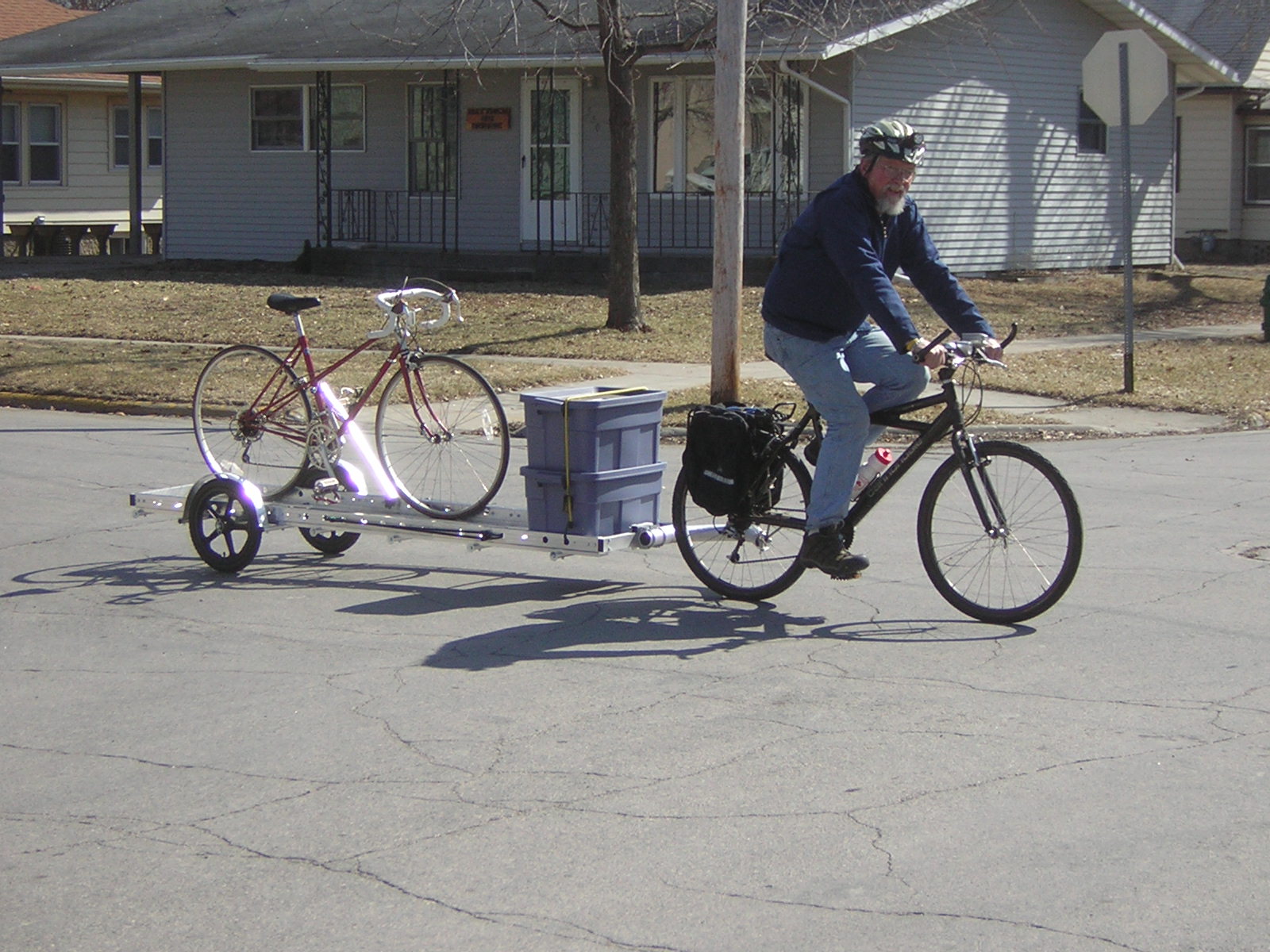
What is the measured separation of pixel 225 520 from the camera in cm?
767

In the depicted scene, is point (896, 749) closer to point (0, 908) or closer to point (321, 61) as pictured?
point (0, 908)

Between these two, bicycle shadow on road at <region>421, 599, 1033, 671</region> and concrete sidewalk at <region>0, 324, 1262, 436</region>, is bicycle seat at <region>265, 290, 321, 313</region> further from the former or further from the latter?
concrete sidewalk at <region>0, 324, 1262, 436</region>

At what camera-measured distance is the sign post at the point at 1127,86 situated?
13.5 m

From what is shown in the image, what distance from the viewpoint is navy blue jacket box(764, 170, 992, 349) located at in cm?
633

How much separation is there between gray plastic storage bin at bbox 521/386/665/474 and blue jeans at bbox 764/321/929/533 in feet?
2.70

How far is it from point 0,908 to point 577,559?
173 inches

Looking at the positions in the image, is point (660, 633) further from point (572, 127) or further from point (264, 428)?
point (572, 127)

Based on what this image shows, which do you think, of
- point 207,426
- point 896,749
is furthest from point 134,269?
point 896,749

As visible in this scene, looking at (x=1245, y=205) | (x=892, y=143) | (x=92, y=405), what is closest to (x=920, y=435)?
(x=892, y=143)

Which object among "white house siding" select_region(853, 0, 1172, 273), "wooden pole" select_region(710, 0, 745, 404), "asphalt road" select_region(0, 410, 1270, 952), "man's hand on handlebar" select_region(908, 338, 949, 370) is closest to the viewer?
"asphalt road" select_region(0, 410, 1270, 952)

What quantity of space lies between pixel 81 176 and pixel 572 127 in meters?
14.1

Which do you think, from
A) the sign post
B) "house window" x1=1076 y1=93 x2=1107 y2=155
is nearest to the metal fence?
"house window" x1=1076 y1=93 x2=1107 y2=155

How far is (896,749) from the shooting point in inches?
203

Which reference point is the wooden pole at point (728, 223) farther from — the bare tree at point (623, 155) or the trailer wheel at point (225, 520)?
the trailer wheel at point (225, 520)
